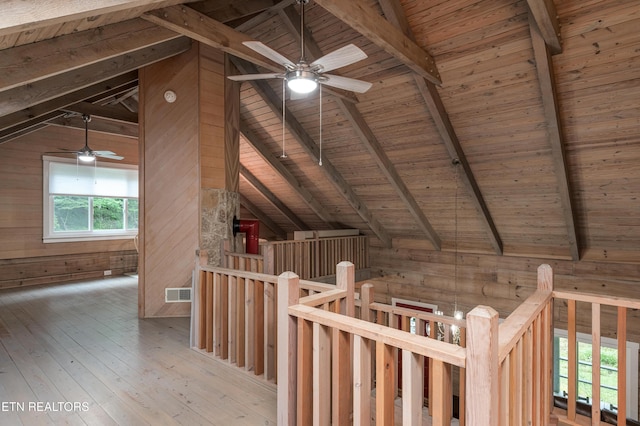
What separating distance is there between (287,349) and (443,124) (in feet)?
11.7

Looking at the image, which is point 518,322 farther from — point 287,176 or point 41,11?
point 287,176

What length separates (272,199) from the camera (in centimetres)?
830

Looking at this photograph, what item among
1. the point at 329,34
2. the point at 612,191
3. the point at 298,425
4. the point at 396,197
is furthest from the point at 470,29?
A: the point at 298,425

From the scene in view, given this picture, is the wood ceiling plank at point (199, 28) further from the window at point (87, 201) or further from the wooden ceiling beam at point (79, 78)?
the window at point (87, 201)

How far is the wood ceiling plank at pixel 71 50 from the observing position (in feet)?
8.16

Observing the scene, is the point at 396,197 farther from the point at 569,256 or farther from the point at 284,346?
the point at 284,346

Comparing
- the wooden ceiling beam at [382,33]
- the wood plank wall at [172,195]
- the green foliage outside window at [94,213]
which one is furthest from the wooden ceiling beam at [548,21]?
the green foliage outside window at [94,213]

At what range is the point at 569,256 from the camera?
18.2 feet

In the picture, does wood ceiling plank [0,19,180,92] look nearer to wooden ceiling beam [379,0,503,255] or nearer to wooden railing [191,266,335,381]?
wooden railing [191,266,335,381]

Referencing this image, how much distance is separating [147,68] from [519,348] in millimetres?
5172

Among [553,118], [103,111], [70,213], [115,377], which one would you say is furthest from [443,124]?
[70,213]

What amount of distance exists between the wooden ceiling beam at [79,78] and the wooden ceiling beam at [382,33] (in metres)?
2.62

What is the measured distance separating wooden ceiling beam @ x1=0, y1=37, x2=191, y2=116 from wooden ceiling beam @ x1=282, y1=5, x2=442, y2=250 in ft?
5.06

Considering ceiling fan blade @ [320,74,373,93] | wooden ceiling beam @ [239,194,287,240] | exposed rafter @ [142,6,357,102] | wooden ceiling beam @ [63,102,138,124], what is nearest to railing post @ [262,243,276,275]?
ceiling fan blade @ [320,74,373,93]
